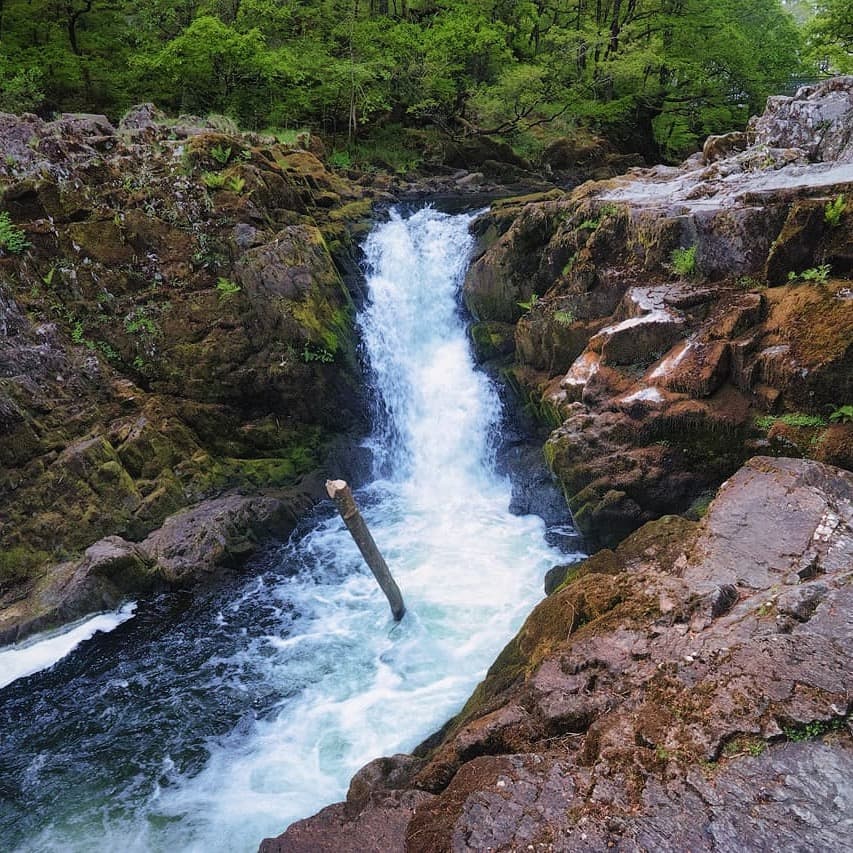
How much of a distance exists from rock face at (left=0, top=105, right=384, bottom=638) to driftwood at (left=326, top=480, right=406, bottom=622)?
3.42 meters

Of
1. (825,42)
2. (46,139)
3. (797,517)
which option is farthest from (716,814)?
(825,42)

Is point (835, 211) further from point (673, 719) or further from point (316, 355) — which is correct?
point (316, 355)

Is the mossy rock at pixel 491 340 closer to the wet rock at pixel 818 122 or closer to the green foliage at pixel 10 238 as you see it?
the wet rock at pixel 818 122

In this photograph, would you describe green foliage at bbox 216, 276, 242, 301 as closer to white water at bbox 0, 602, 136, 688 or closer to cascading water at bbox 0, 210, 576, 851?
cascading water at bbox 0, 210, 576, 851

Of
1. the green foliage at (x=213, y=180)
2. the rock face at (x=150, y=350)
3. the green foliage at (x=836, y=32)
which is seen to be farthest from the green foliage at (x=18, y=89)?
the green foliage at (x=836, y=32)

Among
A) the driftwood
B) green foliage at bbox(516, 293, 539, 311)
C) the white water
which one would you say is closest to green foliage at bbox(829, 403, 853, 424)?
the driftwood

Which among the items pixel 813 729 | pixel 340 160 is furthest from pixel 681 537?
pixel 340 160

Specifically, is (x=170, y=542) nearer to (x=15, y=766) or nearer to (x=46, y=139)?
(x=15, y=766)

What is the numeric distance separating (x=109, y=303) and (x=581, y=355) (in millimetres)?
9336

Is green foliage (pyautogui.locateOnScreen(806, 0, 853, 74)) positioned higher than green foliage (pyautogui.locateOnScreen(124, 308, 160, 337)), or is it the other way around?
green foliage (pyautogui.locateOnScreen(806, 0, 853, 74))

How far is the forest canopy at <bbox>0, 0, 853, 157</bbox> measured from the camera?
56.9ft

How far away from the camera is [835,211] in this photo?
7.40m

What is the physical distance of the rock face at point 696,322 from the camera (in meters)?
7.18

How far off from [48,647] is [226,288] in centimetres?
726
